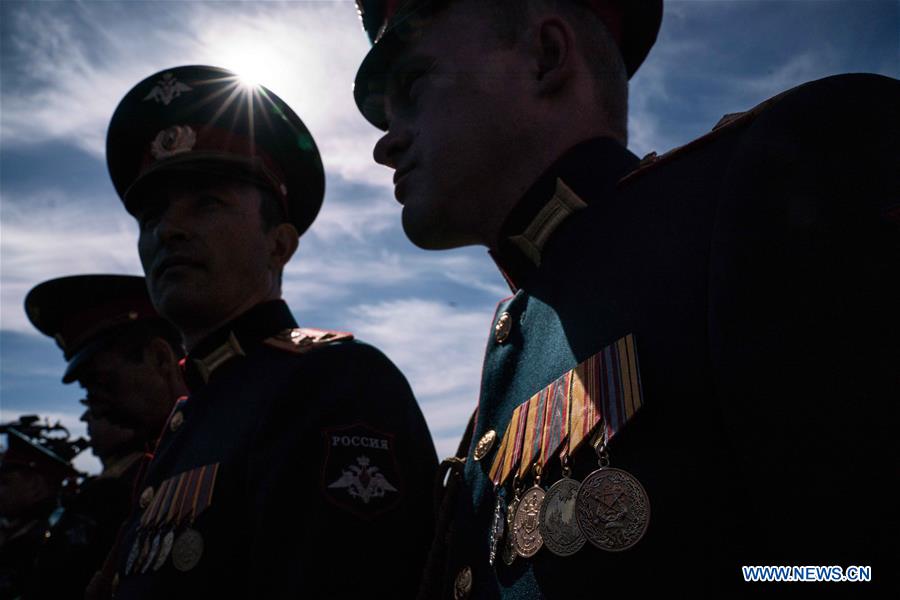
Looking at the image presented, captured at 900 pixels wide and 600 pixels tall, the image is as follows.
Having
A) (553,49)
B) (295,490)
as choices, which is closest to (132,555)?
(295,490)

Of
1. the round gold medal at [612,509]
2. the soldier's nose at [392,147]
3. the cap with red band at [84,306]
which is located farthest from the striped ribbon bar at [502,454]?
the cap with red band at [84,306]

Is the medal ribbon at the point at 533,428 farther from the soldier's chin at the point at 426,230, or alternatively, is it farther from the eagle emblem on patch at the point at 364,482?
the eagle emblem on patch at the point at 364,482

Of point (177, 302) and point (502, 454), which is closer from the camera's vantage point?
point (502, 454)

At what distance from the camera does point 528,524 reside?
143 centimetres

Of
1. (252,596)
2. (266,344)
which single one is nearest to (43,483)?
(266,344)

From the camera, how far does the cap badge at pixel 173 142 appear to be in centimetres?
372

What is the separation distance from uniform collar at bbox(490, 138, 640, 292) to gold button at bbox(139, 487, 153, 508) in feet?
7.22

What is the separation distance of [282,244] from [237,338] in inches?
26.1

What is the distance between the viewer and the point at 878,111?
3.88ft

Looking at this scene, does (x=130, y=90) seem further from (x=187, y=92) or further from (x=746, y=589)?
(x=746, y=589)

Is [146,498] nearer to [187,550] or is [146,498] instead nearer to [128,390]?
[187,550]

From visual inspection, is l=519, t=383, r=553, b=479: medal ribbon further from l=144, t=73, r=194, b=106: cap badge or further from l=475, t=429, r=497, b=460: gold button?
l=144, t=73, r=194, b=106: cap badge

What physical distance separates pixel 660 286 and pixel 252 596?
184 cm

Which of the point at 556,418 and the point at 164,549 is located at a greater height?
the point at 556,418
